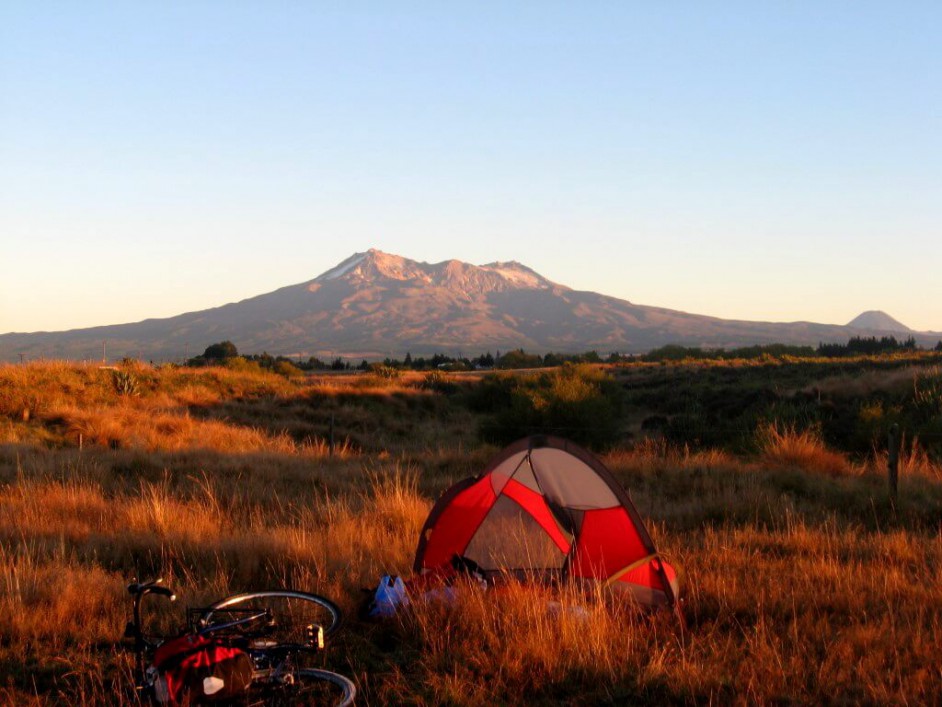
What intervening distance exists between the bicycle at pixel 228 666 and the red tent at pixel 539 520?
8.10ft

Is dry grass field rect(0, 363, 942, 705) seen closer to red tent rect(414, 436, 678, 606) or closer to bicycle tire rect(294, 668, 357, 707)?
bicycle tire rect(294, 668, 357, 707)

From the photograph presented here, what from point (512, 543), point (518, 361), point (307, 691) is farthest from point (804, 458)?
point (518, 361)

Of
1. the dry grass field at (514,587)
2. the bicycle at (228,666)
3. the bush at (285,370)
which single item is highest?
the bush at (285,370)

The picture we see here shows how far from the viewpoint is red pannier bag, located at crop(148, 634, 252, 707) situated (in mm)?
3930

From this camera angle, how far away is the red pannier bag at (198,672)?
3930 millimetres

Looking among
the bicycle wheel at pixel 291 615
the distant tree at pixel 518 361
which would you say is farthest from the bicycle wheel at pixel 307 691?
the distant tree at pixel 518 361

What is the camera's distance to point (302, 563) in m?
7.41

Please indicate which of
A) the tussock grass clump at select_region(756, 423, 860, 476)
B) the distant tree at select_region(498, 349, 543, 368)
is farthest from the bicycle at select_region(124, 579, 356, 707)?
the distant tree at select_region(498, 349, 543, 368)

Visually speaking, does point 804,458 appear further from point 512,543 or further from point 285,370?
point 285,370

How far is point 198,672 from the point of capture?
396 centimetres

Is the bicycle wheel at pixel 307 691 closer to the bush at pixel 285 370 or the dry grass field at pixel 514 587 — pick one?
the dry grass field at pixel 514 587

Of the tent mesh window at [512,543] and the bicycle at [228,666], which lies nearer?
the bicycle at [228,666]

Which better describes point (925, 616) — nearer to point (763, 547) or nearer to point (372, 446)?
point (763, 547)

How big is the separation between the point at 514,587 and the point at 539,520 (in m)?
1.60
